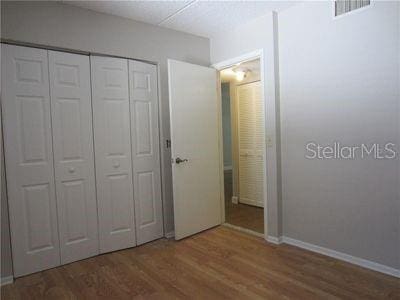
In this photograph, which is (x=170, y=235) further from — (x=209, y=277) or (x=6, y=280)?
(x=6, y=280)

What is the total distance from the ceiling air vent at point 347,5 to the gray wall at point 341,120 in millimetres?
50

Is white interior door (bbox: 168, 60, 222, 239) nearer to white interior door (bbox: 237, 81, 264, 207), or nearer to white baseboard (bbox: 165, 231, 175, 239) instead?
white baseboard (bbox: 165, 231, 175, 239)

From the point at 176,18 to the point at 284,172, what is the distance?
195cm

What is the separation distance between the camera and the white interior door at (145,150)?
9.41 ft

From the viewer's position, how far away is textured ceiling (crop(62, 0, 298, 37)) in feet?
8.16

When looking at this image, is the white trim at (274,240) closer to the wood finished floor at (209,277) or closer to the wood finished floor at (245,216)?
the wood finished floor at (209,277)

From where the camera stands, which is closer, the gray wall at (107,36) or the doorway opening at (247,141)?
the gray wall at (107,36)

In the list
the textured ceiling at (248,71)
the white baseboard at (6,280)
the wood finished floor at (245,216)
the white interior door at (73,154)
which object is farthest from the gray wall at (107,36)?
the white baseboard at (6,280)

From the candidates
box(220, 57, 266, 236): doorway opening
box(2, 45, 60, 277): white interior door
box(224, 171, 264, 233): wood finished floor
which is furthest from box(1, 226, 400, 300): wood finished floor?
box(220, 57, 266, 236): doorway opening

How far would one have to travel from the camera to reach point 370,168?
224 centimetres

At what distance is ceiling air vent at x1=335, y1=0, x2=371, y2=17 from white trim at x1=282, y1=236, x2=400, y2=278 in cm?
210

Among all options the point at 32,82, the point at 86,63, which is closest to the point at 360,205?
the point at 86,63

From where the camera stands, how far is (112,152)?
2736 mm

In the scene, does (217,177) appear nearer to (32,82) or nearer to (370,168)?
(370,168)
